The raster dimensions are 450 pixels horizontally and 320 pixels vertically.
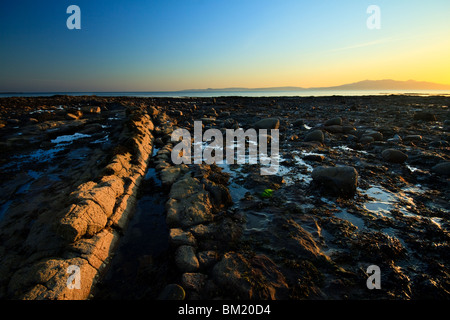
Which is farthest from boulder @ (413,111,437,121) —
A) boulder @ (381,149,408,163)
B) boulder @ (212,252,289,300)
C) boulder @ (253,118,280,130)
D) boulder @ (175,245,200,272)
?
boulder @ (175,245,200,272)

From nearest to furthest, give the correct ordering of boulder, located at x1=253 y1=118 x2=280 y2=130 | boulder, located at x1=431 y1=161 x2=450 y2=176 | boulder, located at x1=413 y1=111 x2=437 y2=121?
1. boulder, located at x1=431 y1=161 x2=450 y2=176
2. boulder, located at x1=253 y1=118 x2=280 y2=130
3. boulder, located at x1=413 y1=111 x2=437 y2=121

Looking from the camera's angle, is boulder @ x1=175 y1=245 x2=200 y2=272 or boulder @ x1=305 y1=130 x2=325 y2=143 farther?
boulder @ x1=305 y1=130 x2=325 y2=143

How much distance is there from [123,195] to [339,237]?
550cm

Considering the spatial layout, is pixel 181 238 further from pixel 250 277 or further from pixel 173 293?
pixel 250 277

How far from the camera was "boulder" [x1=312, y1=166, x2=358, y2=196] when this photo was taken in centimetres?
566

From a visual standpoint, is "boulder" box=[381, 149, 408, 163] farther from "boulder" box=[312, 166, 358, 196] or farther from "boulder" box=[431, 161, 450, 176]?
"boulder" box=[312, 166, 358, 196]

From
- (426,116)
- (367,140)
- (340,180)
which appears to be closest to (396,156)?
(367,140)

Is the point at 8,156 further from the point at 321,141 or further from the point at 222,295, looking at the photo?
the point at 321,141

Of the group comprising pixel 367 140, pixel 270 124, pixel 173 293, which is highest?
pixel 270 124

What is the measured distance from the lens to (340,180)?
5.73 metres

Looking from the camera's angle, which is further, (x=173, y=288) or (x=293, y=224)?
(x=293, y=224)
